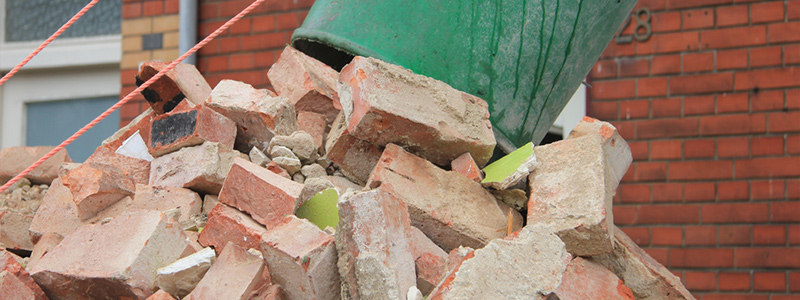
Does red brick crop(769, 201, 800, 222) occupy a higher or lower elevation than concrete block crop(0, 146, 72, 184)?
lower

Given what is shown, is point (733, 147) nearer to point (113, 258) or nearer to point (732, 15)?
point (732, 15)

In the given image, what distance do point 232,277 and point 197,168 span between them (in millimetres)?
518

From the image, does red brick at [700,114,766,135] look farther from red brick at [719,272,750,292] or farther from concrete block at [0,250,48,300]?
concrete block at [0,250,48,300]

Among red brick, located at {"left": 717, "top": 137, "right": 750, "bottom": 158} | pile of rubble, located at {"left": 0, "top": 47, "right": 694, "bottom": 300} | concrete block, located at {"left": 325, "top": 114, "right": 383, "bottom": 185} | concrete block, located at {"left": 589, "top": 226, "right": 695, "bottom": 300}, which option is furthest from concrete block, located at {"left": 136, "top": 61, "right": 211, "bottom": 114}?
red brick, located at {"left": 717, "top": 137, "right": 750, "bottom": 158}

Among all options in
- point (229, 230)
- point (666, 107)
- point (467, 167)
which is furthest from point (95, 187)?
point (666, 107)

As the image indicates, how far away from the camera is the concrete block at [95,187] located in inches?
79.0

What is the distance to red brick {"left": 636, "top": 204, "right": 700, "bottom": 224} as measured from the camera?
11.8 ft

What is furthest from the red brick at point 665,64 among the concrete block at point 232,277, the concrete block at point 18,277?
the concrete block at point 18,277

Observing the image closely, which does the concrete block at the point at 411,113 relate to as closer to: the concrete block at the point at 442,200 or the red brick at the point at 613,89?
the concrete block at the point at 442,200

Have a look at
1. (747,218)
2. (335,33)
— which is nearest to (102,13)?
(335,33)

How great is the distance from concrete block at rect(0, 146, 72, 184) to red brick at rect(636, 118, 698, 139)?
2.53m

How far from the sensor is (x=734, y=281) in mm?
3525

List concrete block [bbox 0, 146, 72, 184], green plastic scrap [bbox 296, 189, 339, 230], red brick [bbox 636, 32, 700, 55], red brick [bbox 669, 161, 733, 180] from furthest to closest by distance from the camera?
red brick [bbox 636, 32, 700, 55], red brick [bbox 669, 161, 733, 180], concrete block [bbox 0, 146, 72, 184], green plastic scrap [bbox 296, 189, 339, 230]

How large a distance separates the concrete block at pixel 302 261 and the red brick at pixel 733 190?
2468mm
